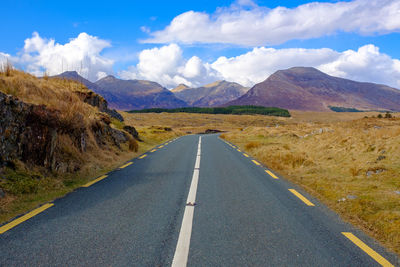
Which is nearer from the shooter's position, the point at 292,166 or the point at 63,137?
the point at 63,137

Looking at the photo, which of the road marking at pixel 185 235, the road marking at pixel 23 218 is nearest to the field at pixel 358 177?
the road marking at pixel 185 235

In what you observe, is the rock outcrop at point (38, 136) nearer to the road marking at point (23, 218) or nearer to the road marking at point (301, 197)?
the road marking at point (23, 218)

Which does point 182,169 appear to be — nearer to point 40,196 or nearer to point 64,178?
point 64,178

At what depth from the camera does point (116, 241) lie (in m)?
3.91

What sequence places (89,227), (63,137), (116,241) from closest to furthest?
(116,241) → (89,227) → (63,137)

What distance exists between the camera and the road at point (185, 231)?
11.3 ft

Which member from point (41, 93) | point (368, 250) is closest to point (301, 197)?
point (368, 250)

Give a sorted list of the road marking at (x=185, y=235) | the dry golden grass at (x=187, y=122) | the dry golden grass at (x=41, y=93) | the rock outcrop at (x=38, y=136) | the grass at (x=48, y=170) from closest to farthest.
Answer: the road marking at (x=185, y=235) → the grass at (x=48, y=170) → the rock outcrop at (x=38, y=136) → the dry golden grass at (x=41, y=93) → the dry golden grass at (x=187, y=122)

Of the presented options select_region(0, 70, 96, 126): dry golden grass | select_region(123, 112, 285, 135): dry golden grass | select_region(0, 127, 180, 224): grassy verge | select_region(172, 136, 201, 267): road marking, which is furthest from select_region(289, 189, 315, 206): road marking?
select_region(123, 112, 285, 135): dry golden grass

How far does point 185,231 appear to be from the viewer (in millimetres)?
4320

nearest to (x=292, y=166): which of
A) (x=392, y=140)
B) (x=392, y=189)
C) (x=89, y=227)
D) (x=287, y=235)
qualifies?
(x=392, y=189)

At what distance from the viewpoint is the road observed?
344 cm

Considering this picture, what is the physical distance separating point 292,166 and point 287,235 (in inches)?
284

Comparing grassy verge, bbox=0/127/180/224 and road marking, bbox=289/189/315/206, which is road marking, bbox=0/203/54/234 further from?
road marking, bbox=289/189/315/206
